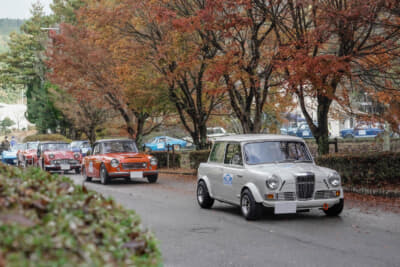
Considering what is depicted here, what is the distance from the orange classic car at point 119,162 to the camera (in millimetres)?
20469

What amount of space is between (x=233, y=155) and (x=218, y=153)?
2.96ft

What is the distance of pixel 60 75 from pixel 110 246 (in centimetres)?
2733

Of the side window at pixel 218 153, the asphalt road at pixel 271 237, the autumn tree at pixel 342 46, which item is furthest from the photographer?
the autumn tree at pixel 342 46

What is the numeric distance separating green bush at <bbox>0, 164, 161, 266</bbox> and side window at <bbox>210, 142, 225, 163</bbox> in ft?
28.6

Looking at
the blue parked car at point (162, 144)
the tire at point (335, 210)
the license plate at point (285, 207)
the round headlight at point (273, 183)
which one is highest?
the blue parked car at point (162, 144)

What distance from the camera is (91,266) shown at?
261cm

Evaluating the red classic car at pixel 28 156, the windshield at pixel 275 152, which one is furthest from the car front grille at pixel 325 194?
the red classic car at pixel 28 156

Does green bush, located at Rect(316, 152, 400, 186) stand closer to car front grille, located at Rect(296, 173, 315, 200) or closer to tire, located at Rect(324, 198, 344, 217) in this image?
tire, located at Rect(324, 198, 344, 217)

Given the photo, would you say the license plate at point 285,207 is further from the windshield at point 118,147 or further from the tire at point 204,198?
the windshield at point 118,147

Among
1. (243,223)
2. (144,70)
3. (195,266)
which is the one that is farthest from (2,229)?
(144,70)

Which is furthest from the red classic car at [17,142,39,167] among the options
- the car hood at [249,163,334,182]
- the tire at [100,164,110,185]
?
the car hood at [249,163,334,182]

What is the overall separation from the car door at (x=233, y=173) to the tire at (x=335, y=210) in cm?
183

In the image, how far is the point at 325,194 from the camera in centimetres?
1067

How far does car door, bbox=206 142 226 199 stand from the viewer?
40.6 ft
